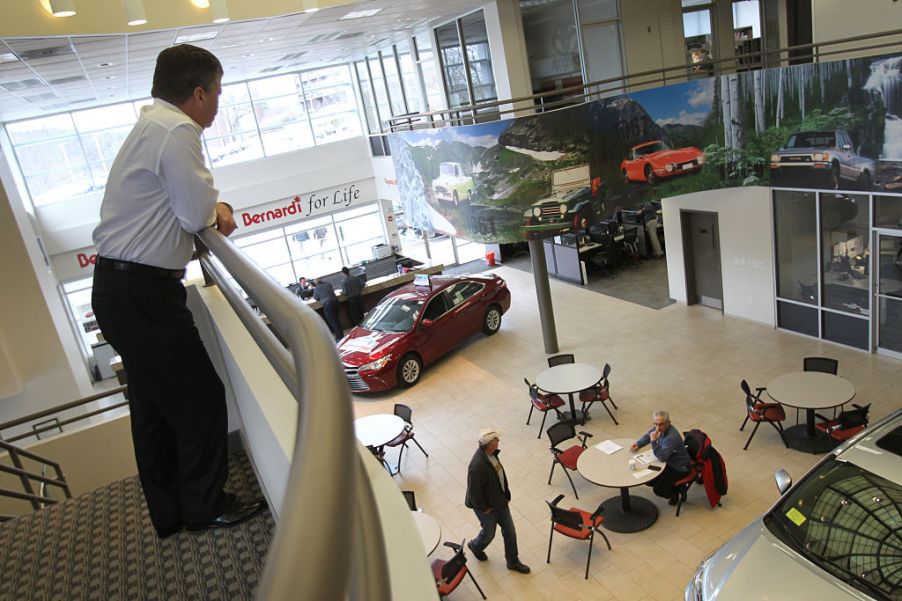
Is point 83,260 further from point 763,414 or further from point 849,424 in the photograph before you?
point 849,424

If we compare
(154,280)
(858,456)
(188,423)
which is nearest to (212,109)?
(154,280)

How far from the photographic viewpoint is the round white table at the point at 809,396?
9.20 m

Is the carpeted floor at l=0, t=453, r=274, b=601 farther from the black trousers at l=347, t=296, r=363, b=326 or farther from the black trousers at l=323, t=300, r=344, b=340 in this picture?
the black trousers at l=347, t=296, r=363, b=326

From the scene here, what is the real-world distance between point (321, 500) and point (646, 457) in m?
8.51

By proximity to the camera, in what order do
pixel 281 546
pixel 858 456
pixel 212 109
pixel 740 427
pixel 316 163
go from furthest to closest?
pixel 316 163
pixel 740 427
pixel 858 456
pixel 212 109
pixel 281 546

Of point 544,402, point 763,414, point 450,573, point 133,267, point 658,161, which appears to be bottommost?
point 763,414

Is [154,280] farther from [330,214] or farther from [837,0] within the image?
[330,214]

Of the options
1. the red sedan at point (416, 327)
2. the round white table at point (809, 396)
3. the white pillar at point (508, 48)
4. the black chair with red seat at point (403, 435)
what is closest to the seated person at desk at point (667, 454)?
the round white table at point (809, 396)

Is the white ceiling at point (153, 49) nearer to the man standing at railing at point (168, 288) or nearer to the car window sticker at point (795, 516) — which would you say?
the man standing at railing at point (168, 288)

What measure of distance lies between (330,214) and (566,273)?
8351 mm

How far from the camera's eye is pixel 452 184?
14.1 m

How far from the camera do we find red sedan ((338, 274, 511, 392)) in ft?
44.7

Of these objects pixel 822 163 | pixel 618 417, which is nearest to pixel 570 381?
pixel 618 417

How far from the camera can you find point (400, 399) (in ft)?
44.6
